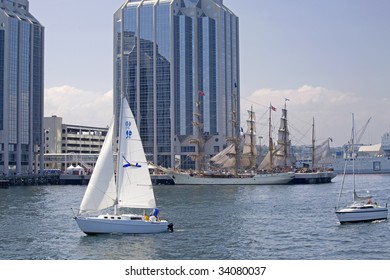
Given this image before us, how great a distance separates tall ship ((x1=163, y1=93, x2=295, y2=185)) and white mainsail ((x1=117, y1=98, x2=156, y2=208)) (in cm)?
7755

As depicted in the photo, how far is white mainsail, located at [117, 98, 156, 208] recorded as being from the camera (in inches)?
1209

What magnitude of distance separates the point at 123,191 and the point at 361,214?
14655 mm

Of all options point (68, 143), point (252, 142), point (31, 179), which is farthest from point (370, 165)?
point (68, 143)

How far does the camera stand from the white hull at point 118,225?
31.0m

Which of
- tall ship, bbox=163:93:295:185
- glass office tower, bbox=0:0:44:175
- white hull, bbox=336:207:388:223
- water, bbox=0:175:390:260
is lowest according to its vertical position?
water, bbox=0:175:390:260

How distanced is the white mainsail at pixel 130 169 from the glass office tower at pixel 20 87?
85764 millimetres

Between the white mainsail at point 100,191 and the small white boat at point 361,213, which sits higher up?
the white mainsail at point 100,191

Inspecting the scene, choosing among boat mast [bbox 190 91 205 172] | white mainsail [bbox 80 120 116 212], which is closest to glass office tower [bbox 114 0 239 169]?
boat mast [bbox 190 91 205 172]

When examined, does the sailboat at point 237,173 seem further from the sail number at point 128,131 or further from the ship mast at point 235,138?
the sail number at point 128,131

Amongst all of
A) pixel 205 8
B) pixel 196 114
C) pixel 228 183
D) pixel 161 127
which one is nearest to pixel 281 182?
pixel 228 183

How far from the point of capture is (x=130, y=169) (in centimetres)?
3122

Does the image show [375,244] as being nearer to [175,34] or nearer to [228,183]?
[228,183]

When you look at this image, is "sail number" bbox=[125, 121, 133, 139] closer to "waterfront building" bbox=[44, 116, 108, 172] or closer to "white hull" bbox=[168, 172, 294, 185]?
"white hull" bbox=[168, 172, 294, 185]

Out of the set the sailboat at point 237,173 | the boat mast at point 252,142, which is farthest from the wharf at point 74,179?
the boat mast at point 252,142
